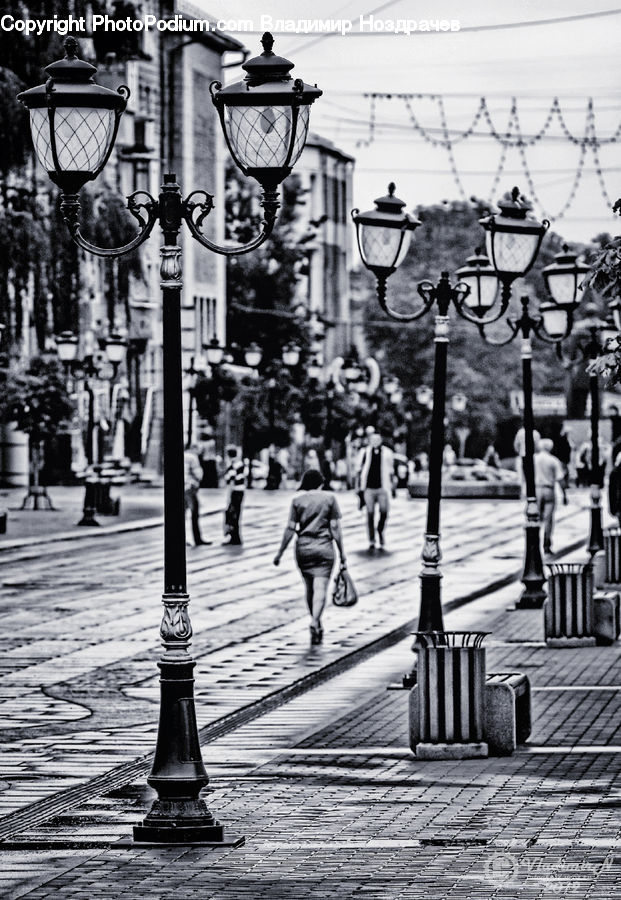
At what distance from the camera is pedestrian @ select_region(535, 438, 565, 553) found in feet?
107

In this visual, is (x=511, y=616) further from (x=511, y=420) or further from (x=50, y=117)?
(x=511, y=420)

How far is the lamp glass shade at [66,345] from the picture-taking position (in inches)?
1678

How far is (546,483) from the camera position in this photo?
33125mm

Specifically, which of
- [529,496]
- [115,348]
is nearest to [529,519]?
[529,496]

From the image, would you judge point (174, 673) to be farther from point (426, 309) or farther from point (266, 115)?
point (426, 309)

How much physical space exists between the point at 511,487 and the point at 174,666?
46.9 metres

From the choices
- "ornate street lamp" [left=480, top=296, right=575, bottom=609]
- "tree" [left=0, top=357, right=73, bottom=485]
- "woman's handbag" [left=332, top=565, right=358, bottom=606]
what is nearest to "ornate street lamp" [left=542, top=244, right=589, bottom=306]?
"ornate street lamp" [left=480, top=296, right=575, bottom=609]

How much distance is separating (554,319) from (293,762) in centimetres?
1384

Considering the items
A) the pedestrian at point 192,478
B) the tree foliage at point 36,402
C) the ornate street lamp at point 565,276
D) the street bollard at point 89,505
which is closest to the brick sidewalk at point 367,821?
the ornate street lamp at point 565,276

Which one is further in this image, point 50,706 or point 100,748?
point 50,706

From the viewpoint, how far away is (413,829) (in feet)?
36.5

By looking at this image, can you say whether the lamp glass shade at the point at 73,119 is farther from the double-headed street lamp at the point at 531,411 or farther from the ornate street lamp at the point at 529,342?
the double-headed street lamp at the point at 531,411

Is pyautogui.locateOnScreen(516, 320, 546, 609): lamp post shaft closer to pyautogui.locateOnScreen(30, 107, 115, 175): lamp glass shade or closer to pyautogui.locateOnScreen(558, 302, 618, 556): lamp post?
pyautogui.locateOnScreen(558, 302, 618, 556): lamp post

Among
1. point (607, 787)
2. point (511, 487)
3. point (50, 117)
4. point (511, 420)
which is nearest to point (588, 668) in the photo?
point (607, 787)
